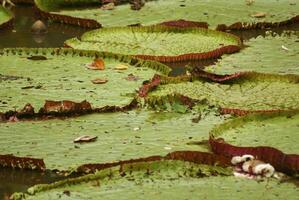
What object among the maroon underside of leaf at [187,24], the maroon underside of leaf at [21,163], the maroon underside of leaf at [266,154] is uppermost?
the maroon underside of leaf at [187,24]

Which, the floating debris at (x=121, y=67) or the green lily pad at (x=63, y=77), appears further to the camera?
the floating debris at (x=121, y=67)

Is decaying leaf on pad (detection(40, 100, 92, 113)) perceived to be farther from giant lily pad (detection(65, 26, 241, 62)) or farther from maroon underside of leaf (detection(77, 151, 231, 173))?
giant lily pad (detection(65, 26, 241, 62))

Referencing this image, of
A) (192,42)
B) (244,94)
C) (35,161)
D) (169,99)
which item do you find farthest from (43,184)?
(192,42)

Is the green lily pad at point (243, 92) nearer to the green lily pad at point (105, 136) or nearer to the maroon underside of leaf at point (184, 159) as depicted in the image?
the green lily pad at point (105, 136)

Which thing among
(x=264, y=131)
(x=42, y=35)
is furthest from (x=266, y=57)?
(x=42, y=35)

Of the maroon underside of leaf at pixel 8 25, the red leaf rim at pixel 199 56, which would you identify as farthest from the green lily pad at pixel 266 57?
the maroon underside of leaf at pixel 8 25

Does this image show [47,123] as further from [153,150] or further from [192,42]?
[192,42]
